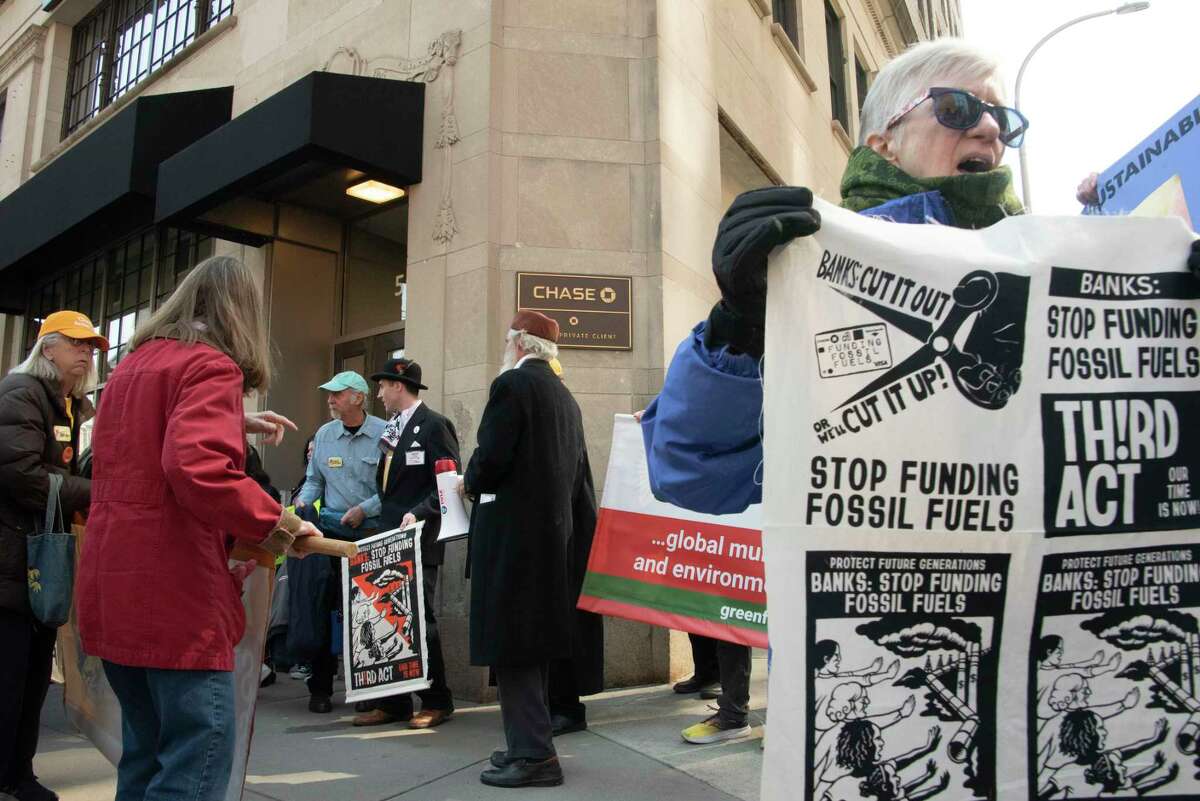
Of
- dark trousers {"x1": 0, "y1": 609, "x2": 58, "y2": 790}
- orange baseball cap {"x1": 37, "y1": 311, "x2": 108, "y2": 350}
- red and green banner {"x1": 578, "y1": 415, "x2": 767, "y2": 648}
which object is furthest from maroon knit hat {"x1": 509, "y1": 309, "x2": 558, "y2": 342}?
dark trousers {"x1": 0, "y1": 609, "x2": 58, "y2": 790}

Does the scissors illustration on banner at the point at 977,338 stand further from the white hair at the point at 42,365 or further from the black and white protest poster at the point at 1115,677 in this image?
the white hair at the point at 42,365

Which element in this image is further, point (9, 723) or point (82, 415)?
point (82, 415)

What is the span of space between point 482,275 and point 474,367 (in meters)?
0.69

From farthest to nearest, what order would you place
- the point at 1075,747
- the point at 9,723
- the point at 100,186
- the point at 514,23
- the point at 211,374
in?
1. the point at 100,186
2. the point at 514,23
3. the point at 9,723
4. the point at 211,374
5. the point at 1075,747

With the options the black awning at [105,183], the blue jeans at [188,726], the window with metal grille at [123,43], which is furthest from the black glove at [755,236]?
the window with metal grille at [123,43]

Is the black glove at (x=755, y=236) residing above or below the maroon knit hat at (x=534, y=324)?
Answer: below

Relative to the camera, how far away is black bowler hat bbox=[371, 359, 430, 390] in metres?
5.62

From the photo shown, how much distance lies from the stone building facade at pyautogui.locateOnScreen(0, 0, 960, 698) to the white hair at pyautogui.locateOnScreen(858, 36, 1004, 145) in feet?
15.3

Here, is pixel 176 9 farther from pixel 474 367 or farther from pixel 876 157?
pixel 876 157

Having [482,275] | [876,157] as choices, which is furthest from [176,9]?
[876,157]

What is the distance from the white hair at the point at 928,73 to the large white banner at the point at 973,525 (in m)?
0.44

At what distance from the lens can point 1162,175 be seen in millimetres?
2465

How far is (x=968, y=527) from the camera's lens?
1.53m

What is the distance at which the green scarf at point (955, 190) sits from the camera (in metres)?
1.76
